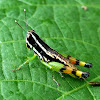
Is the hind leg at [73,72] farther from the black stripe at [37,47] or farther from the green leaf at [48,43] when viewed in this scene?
the black stripe at [37,47]

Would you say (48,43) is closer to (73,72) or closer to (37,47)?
(37,47)

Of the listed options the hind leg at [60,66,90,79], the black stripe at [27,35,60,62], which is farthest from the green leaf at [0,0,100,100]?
the black stripe at [27,35,60,62]

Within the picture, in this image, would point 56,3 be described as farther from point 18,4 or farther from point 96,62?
point 96,62

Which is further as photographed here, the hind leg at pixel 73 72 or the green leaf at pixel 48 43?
the hind leg at pixel 73 72

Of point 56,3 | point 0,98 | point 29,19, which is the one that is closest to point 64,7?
point 56,3

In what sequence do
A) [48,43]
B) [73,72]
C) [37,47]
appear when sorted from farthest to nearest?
[48,43]
[37,47]
[73,72]

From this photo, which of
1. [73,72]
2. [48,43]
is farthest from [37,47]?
[73,72]

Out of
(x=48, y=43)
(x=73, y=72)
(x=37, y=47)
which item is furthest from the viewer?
(x=48, y=43)

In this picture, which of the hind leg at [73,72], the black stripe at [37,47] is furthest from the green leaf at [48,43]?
the black stripe at [37,47]

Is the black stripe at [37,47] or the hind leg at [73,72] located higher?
the black stripe at [37,47]
